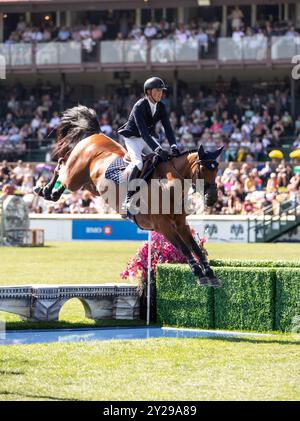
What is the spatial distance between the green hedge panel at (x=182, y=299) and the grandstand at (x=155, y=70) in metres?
18.1

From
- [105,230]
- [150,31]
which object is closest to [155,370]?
[105,230]

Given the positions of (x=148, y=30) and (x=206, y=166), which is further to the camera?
(x=148, y=30)

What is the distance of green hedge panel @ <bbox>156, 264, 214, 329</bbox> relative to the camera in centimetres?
1345

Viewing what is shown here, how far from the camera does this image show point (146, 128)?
475 inches

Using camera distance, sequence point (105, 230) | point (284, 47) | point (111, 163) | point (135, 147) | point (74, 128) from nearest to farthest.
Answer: point (135, 147), point (111, 163), point (74, 128), point (105, 230), point (284, 47)

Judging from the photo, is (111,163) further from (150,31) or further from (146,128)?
(150,31)

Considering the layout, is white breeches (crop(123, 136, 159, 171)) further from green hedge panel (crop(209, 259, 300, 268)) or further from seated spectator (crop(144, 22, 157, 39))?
seated spectator (crop(144, 22, 157, 39))

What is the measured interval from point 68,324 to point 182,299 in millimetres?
1729

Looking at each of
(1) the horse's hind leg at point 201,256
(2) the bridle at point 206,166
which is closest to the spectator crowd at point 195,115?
(1) the horse's hind leg at point 201,256

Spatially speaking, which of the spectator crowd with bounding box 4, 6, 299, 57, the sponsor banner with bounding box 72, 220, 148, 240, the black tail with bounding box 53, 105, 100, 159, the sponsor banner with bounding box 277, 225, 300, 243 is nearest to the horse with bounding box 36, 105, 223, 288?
the black tail with bounding box 53, 105, 100, 159

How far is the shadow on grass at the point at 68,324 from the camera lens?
1352cm

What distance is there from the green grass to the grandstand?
66.6 feet
